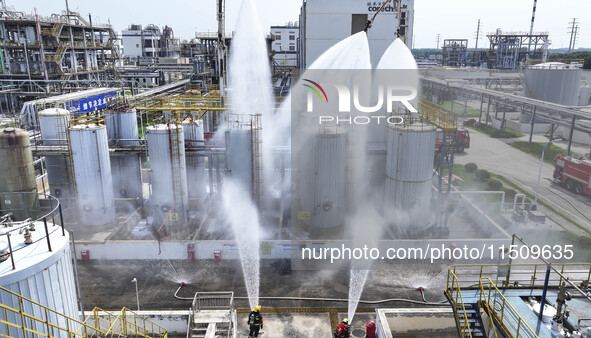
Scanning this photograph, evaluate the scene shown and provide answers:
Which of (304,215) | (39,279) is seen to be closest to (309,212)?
(304,215)

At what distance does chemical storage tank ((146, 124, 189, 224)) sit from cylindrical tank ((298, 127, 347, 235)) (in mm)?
5340

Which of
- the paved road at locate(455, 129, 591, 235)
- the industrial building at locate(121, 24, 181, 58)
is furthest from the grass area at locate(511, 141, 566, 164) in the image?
the industrial building at locate(121, 24, 181, 58)

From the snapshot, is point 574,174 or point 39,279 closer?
point 39,279

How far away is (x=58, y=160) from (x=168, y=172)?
5745 millimetres

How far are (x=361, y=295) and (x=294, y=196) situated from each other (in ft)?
20.5

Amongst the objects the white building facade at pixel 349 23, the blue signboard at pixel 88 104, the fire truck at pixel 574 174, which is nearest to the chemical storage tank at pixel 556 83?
the fire truck at pixel 574 174

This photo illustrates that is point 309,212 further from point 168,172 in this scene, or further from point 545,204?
point 545,204

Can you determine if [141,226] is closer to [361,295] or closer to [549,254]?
[361,295]

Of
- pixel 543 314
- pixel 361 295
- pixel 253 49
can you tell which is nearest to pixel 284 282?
pixel 361 295

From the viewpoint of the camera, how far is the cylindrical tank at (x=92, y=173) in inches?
704

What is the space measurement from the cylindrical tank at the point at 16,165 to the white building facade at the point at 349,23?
14.1m

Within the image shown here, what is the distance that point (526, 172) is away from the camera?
1191 inches

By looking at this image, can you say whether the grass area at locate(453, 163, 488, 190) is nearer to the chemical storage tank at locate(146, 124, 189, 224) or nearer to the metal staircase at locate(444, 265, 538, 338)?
the chemical storage tank at locate(146, 124, 189, 224)

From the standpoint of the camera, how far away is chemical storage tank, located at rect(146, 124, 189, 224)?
59.0ft
